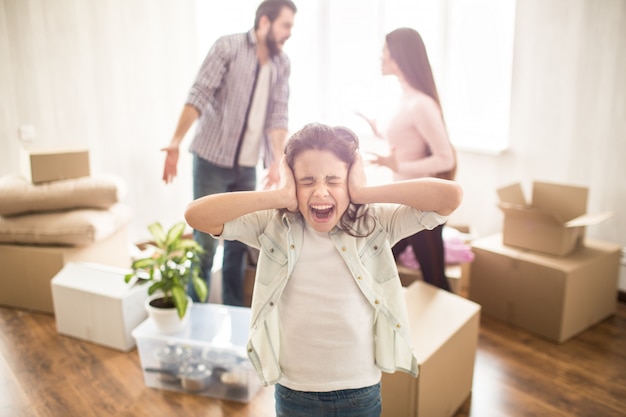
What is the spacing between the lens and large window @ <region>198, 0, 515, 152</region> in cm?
303

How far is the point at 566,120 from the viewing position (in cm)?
267

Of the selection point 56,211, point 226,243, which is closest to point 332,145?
point 226,243

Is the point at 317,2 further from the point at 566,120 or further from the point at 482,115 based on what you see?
the point at 566,120

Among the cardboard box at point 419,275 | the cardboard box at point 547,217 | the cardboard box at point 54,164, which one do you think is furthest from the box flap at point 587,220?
the cardboard box at point 54,164

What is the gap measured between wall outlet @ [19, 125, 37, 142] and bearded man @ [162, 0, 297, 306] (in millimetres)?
1227

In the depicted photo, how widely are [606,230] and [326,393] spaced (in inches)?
82.8

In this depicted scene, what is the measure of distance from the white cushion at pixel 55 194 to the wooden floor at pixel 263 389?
541 millimetres

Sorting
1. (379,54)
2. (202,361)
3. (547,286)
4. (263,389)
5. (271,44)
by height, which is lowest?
(263,389)

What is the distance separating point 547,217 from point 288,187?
1633 mm

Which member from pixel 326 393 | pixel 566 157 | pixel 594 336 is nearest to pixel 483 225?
pixel 566 157

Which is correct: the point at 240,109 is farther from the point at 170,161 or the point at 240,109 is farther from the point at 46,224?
the point at 46,224

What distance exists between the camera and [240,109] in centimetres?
215

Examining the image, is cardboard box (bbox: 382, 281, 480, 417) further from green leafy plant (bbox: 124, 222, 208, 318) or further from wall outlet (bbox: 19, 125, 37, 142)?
wall outlet (bbox: 19, 125, 37, 142)

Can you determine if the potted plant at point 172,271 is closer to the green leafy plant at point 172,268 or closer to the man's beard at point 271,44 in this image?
the green leafy plant at point 172,268
